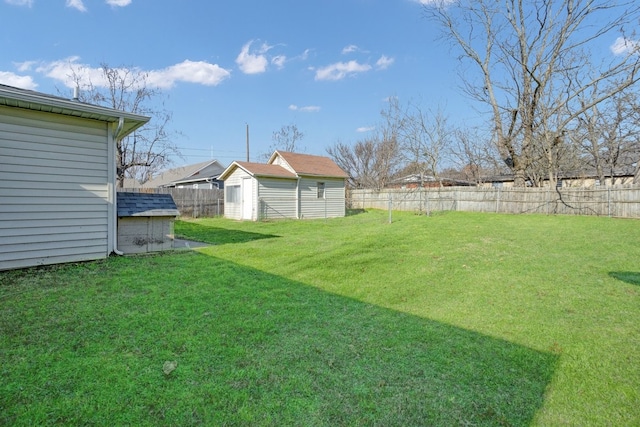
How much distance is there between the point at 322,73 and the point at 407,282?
756 inches

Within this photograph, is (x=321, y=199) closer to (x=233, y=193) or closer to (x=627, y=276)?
(x=233, y=193)

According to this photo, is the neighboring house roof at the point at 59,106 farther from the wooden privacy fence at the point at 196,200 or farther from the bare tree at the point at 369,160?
the bare tree at the point at 369,160

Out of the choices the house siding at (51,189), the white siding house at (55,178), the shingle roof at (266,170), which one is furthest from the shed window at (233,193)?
the house siding at (51,189)

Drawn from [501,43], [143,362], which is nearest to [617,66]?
[501,43]

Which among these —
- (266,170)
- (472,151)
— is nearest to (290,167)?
(266,170)

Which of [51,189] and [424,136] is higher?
[424,136]

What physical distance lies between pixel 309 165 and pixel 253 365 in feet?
52.1

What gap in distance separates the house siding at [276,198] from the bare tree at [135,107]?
25.6 ft

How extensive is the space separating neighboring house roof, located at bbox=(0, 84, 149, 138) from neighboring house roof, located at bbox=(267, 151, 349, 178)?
10908mm

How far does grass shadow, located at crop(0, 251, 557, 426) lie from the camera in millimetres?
1979

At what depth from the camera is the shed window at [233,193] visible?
54.8ft

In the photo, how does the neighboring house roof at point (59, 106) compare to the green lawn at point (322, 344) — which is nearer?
the green lawn at point (322, 344)

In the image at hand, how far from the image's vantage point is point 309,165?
1791 centimetres

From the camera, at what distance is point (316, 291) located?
461 cm
